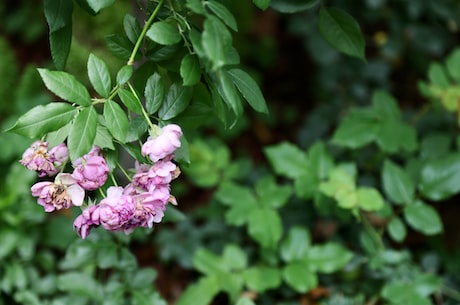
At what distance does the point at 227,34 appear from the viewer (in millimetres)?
959

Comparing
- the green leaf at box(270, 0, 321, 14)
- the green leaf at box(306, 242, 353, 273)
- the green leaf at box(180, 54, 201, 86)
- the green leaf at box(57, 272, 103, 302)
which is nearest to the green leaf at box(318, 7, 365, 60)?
the green leaf at box(270, 0, 321, 14)

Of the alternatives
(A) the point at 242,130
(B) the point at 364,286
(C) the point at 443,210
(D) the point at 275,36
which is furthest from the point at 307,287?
(D) the point at 275,36

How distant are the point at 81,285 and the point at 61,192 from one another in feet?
2.27

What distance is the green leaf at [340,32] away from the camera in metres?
1.33

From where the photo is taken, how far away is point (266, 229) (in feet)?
5.66

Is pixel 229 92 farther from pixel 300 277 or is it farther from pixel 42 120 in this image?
pixel 300 277

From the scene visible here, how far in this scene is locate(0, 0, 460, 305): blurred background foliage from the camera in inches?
68.1

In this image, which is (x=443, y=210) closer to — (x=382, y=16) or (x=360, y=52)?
(x=382, y=16)

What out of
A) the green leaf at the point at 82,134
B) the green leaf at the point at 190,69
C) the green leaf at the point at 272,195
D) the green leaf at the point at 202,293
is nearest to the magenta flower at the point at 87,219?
the green leaf at the point at 82,134

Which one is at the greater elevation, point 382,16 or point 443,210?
point 382,16

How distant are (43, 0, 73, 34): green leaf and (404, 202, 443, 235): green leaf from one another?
1057 mm

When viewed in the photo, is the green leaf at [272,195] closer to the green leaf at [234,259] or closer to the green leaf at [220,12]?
the green leaf at [234,259]

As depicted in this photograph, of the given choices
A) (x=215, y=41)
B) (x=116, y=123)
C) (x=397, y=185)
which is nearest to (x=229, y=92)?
(x=215, y=41)

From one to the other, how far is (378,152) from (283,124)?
62cm
